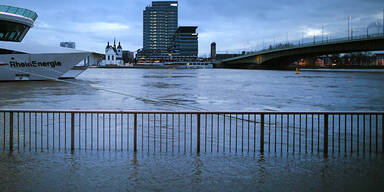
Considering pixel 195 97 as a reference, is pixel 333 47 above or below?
above

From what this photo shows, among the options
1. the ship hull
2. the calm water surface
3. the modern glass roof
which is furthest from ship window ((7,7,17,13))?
the calm water surface

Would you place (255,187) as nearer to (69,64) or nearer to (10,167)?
(10,167)

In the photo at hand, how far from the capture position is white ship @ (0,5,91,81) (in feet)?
103

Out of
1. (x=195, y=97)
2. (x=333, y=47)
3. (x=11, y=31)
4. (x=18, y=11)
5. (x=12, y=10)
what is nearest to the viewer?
(x=195, y=97)

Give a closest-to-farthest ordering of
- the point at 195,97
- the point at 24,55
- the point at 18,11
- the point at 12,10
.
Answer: the point at 195,97
the point at 24,55
the point at 12,10
the point at 18,11

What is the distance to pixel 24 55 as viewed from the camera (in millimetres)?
31359

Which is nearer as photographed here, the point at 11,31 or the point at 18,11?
the point at 18,11

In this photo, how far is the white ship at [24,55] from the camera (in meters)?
31.2

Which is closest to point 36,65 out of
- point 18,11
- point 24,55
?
point 24,55

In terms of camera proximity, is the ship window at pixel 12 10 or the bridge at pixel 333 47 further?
the bridge at pixel 333 47

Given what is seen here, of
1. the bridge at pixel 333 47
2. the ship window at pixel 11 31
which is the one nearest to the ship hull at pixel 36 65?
the ship window at pixel 11 31

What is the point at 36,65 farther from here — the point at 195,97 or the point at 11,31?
the point at 195,97

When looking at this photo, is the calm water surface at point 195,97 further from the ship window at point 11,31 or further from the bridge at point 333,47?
the bridge at point 333,47

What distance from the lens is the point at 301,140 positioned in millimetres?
7809
